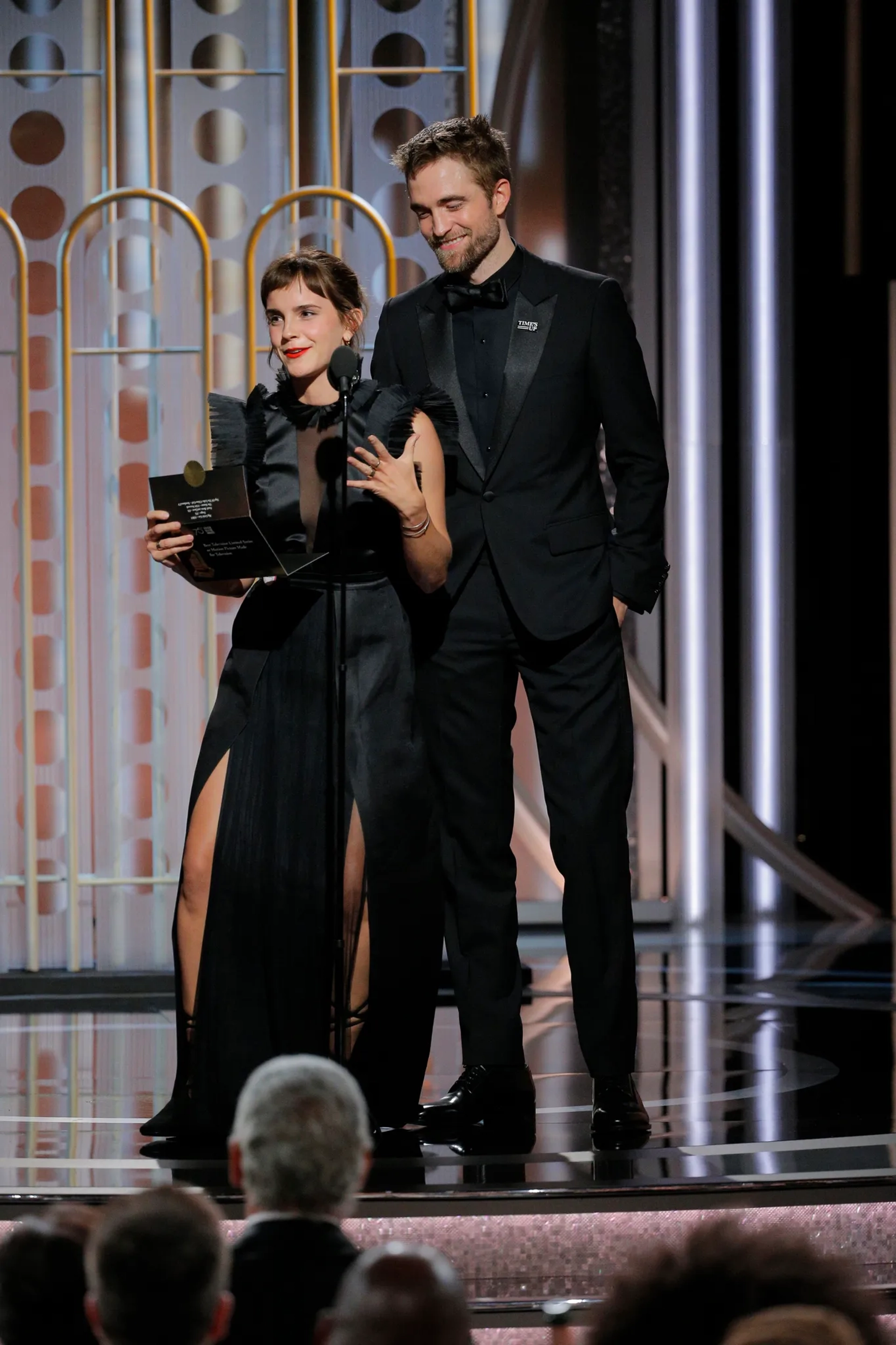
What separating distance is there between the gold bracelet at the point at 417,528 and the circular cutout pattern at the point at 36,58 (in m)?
3.03

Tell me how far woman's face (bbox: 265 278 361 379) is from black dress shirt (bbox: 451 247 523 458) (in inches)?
8.9

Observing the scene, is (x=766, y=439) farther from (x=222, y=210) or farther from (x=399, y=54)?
(x=222, y=210)

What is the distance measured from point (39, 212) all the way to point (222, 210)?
1.72 feet

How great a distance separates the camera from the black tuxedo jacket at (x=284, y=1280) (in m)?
1.32

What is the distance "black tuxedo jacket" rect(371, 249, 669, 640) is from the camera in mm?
2797

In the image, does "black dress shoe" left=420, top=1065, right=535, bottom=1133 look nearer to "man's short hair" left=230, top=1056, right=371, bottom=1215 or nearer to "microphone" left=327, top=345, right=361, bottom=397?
"microphone" left=327, top=345, right=361, bottom=397

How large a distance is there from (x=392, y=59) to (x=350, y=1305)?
4616 mm

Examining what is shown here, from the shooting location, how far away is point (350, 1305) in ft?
3.67

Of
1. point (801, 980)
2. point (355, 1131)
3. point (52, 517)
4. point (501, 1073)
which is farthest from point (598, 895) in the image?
point (52, 517)

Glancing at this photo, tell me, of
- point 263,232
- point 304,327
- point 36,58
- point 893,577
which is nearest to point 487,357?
point 304,327

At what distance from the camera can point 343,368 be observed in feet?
8.25

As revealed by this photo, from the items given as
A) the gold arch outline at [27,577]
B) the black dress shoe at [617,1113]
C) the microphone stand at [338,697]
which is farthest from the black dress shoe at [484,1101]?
the gold arch outline at [27,577]

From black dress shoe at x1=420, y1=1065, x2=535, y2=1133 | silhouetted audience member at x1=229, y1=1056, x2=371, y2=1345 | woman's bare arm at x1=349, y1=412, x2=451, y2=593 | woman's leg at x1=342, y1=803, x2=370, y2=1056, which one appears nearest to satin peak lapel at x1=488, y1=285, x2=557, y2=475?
woman's bare arm at x1=349, y1=412, x2=451, y2=593

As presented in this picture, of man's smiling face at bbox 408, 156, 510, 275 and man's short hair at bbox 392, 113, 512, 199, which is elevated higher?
man's short hair at bbox 392, 113, 512, 199
